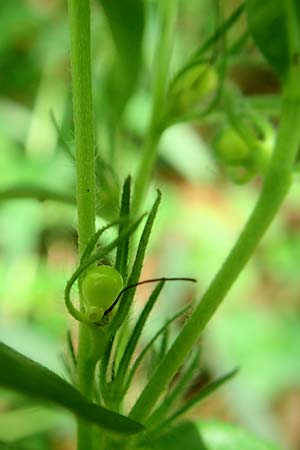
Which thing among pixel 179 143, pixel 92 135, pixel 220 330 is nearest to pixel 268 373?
pixel 220 330

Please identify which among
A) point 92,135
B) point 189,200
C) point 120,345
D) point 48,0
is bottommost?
point 189,200

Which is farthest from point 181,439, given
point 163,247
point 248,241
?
point 163,247

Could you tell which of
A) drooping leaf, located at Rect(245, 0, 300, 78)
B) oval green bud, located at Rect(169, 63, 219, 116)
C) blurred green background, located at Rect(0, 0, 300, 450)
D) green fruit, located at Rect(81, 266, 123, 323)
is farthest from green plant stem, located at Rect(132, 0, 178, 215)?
blurred green background, located at Rect(0, 0, 300, 450)

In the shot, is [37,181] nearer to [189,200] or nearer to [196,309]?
[189,200]

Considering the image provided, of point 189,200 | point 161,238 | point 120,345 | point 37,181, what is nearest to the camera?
point 120,345

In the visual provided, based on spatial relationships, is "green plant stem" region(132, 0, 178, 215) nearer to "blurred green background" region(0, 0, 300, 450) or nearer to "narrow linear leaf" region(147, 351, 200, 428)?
"narrow linear leaf" region(147, 351, 200, 428)

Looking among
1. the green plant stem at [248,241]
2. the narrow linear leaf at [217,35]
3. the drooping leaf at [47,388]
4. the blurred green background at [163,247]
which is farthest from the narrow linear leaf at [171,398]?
the blurred green background at [163,247]
